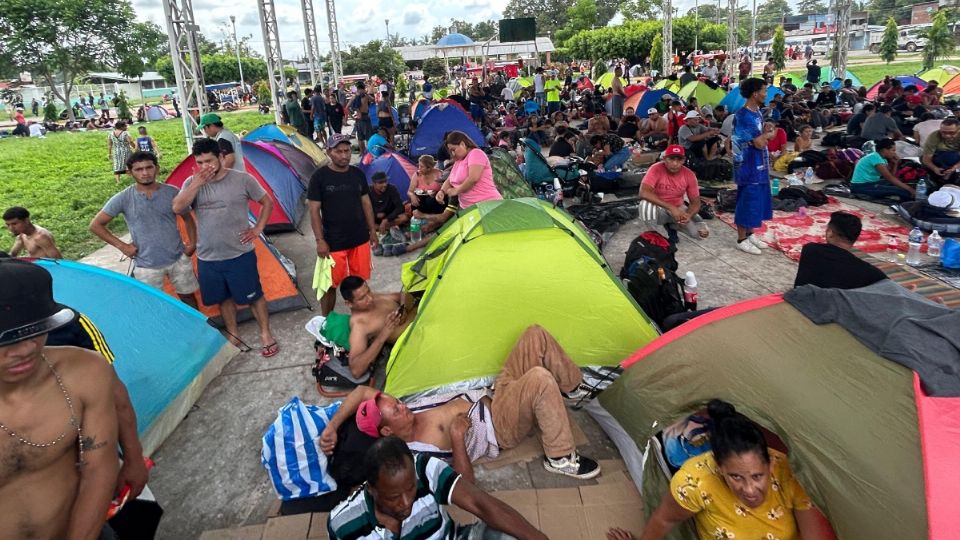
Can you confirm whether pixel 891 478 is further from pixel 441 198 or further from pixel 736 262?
pixel 441 198

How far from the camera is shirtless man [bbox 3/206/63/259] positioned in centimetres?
457

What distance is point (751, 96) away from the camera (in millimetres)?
6176

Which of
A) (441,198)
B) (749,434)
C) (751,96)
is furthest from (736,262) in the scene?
(749,434)

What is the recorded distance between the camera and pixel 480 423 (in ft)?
10.6

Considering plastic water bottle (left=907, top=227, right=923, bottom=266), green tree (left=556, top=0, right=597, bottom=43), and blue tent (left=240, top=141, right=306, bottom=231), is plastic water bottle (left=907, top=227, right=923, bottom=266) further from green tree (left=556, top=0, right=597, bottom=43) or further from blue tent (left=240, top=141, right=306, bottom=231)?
green tree (left=556, top=0, right=597, bottom=43)

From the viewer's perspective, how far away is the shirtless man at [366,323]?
3.91 meters

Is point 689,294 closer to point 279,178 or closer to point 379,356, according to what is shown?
point 379,356

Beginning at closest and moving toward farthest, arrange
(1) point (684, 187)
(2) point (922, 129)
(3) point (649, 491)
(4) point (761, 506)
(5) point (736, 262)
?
(4) point (761, 506), (3) point (649, 491), (1) point (684, 187), (5) point (736, 262), (2) point (922, 129)

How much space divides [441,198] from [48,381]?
4953 mm

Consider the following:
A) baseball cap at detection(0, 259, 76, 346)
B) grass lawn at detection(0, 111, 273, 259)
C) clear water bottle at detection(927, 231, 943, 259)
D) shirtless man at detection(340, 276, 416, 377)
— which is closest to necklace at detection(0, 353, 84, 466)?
baseball cap at detection(0, 259, 76, 346)

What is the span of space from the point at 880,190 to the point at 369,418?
797 cm

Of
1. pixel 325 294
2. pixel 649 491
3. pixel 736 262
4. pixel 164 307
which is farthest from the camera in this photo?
pixel 736 262

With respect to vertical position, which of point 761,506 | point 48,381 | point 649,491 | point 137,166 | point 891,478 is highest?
point 137,166

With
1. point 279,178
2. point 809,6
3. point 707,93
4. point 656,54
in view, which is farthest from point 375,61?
point 809,6
